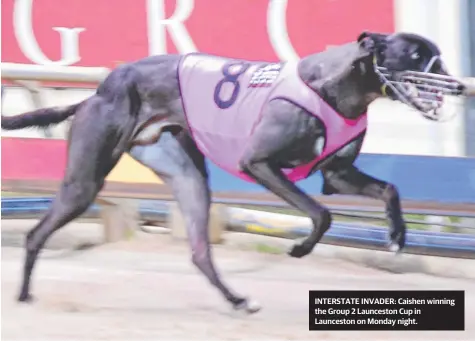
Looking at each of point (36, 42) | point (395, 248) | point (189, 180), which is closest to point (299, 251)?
point (395, 248)

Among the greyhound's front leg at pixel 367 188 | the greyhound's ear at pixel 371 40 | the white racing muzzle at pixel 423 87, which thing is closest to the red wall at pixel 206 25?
the greyhound's ear at pixel 371 40

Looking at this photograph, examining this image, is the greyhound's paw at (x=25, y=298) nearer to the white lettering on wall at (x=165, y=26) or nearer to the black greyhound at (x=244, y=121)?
the black greyhound at (x=244, y=121)

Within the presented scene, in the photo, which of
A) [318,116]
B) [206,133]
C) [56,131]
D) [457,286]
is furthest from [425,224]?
[56,131]

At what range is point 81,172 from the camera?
2777mm

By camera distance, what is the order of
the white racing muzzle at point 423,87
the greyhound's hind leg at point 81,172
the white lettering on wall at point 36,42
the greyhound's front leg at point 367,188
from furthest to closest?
1. the white lettering on wall at point 36,42
2. the greyhound's hind leg at point 81,172
3. the greyhound's front leg at point 367,188
4. the white racing muzzle at point 423,87

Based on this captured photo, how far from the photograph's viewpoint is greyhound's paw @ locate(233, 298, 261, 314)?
8.90 feet

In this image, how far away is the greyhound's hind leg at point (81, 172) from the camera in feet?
9.04

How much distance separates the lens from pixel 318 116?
2582 millimetres

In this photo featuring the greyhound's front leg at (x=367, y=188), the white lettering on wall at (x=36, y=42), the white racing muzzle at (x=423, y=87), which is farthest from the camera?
the white lettering on wall at (x=36, y=42)

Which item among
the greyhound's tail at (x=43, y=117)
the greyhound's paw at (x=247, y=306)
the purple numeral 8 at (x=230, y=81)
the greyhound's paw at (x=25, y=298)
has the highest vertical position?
the purple numeral 8 at (x=230, y=81)

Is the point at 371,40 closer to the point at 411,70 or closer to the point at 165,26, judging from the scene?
the point at 411,70

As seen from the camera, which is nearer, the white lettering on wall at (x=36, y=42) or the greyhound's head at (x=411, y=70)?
the greyhound's head at (x=411, y=70)

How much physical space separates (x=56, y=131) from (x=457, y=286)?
5.04 ft
